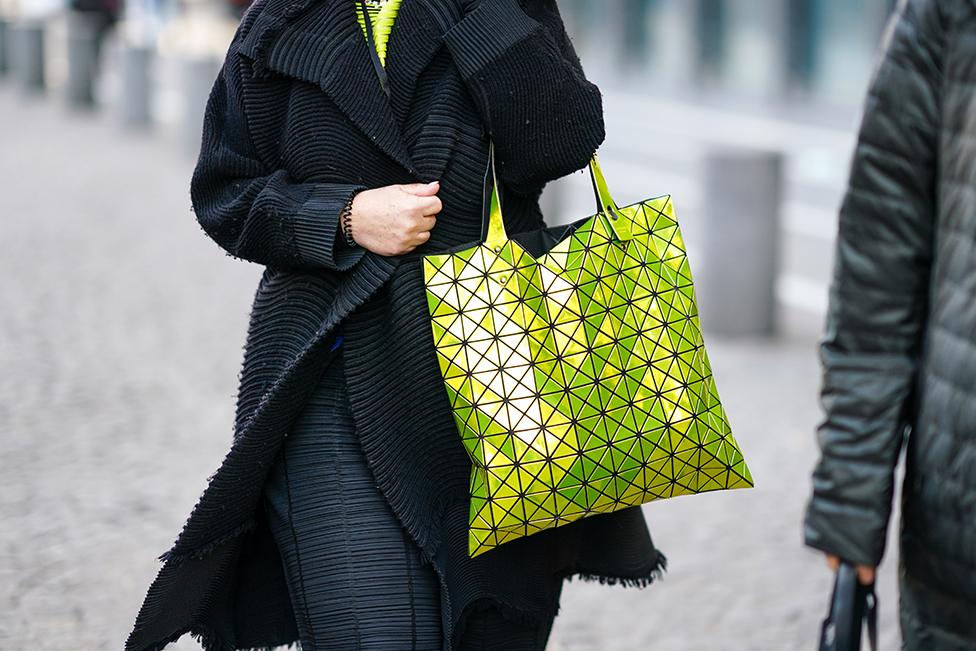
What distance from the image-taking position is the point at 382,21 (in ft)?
9.91

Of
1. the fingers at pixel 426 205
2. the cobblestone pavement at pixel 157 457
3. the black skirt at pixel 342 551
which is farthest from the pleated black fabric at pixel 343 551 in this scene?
the cobblestone pavement at pixel 157 457

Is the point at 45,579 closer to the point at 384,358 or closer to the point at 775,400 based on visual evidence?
the point at 384,358

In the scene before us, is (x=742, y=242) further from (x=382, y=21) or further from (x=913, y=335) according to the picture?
(x=913, y=335)

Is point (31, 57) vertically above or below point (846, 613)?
below

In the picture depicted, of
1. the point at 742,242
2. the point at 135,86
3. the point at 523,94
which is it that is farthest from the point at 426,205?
the point at 135,86

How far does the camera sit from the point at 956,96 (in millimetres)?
2156

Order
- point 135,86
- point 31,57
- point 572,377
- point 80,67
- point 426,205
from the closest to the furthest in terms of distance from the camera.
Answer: point 572,377 → point 426,205 → point 135,86 → point 80,67 → point 31,57

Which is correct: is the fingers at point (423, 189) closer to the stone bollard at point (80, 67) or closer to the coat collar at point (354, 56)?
the coat collar at point (354, 56)

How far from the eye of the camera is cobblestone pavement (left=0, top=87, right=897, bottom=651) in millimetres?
4723

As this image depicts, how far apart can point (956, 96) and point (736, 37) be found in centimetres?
2039

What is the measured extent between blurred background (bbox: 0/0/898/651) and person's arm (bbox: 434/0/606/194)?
6.36 ft

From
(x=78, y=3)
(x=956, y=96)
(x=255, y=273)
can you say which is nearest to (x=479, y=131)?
(x=956, y=96)

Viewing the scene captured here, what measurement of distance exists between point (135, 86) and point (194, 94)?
313cm

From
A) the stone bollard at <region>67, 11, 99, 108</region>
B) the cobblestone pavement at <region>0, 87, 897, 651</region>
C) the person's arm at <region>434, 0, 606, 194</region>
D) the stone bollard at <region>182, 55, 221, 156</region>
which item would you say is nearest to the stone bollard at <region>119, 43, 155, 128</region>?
the stone bollard at <region>67, 11, 99, 108</region>
